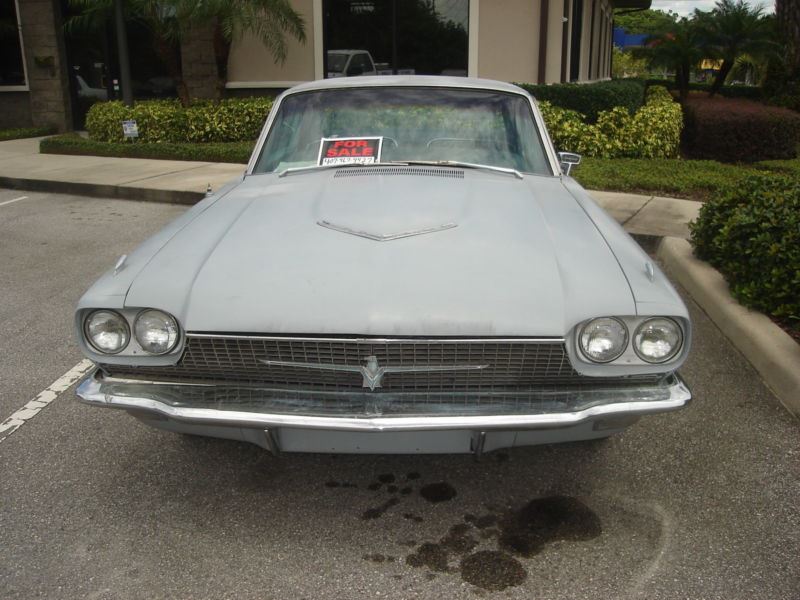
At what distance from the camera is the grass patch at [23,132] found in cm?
1500

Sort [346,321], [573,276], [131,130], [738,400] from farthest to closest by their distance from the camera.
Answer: [131,130] < [738,400] < [573,276] < [346,321]

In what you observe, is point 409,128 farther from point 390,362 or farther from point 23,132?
point 23,132

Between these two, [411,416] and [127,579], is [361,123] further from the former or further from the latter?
[127,579]

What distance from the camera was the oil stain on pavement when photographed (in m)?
2.61

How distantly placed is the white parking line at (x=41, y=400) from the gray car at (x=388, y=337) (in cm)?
119

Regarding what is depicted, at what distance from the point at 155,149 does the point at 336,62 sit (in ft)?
13.1

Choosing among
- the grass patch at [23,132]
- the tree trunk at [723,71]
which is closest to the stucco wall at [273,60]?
the grass patch at [23,132]

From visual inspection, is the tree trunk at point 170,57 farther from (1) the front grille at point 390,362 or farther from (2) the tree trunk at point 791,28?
(2) the tree trunk at point 791,28

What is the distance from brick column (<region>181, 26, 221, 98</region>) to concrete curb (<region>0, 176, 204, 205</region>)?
436 centimetres

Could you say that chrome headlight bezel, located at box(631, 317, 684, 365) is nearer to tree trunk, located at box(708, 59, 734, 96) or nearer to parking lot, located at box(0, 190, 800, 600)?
parking lot, located at box(0, 190, 800, 600)

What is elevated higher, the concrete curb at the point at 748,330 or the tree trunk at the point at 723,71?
the tree trunk at the point at 723,71

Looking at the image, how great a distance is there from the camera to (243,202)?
353 centimetres

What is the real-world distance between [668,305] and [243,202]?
6.24 ft

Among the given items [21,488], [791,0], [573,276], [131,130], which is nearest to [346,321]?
[573,276]
